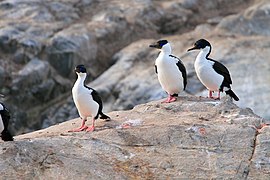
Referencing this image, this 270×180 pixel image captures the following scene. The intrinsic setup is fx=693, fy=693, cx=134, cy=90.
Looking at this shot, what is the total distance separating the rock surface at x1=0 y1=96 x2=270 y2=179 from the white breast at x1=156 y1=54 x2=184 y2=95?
1.64 metres

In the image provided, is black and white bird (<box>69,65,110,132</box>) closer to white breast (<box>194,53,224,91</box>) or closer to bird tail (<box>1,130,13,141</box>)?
bird tail (<box>1,130,13,141</box>)

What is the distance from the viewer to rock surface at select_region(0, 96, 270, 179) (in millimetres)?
10703

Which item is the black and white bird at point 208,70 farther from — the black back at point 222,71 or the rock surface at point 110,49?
the rock surface at point 110,49

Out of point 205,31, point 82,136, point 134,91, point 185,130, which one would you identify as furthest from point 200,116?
point 205,31

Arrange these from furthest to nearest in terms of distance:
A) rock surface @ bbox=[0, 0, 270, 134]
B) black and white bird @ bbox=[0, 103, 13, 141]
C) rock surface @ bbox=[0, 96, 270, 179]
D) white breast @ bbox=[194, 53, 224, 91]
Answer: rock surface @ bbox=[0, 0, 270, 134] < white breast @ bbox=[194, 53, 224, 91] < black and white bird @ bbox=[0, 103, 13, 141] < rock surface @ bbox=[0, 96, 270, 179]

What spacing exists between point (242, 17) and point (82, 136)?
19.5 metres

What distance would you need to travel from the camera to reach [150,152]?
1137cm

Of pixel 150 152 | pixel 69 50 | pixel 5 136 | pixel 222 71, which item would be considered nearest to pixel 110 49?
pixel 69 50

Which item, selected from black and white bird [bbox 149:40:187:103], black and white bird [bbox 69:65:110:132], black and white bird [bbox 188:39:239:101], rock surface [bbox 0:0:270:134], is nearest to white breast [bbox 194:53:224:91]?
black and white bird [bbox 188:39:239:101]

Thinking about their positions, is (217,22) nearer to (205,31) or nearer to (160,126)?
(205,31)

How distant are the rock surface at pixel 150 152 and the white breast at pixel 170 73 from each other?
1640mm

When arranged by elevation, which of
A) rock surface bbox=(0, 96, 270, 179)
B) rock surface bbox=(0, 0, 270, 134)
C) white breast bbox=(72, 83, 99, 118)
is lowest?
rock surface bbox=(0, 0, 270, 134)

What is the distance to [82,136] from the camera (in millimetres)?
11945

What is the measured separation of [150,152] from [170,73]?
317 centimetres
